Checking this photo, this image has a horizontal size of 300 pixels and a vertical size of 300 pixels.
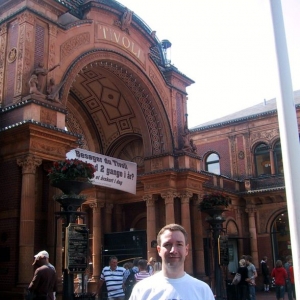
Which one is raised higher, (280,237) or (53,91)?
(53,91)

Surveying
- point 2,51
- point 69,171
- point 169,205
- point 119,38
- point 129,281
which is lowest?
point 129,281

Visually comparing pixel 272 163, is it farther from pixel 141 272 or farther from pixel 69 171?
pixel 69 171

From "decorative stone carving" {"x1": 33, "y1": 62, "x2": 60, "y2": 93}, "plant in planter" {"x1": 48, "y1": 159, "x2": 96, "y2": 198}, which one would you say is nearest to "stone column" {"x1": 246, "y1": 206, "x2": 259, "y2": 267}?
"decorative stone carving" {"x1": 33, "y1": 62, "x2": 60, "y2": 93}

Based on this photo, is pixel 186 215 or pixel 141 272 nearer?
pixel 141 272

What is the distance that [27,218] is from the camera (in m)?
12.1

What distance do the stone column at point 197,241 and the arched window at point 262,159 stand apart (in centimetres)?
972

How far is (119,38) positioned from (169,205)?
283 inches

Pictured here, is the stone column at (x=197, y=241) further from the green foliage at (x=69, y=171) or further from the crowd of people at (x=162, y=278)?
the green foliage at (x=69, y=171)

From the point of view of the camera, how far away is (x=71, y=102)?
68.0ft

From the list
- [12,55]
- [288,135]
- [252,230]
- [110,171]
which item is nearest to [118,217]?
[110,171]

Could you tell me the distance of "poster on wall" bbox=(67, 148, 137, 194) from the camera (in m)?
16.7

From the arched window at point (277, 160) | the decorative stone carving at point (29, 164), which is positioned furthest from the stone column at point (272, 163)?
the decorative stone carving at point (29, 164)

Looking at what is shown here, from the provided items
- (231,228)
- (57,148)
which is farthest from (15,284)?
(231,228)

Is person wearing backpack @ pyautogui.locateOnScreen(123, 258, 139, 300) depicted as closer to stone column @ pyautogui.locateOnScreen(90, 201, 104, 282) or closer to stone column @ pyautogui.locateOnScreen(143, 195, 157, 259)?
stone column @ pyautogui.locateOnScreen(143, 195, 157, 259)
